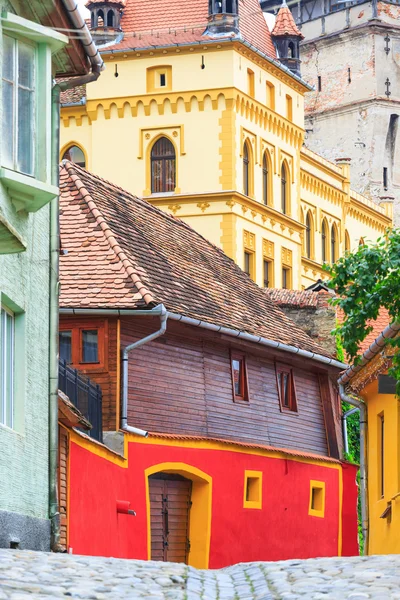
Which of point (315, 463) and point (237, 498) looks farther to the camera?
point (315, 463)

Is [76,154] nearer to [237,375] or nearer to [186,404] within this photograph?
[237,375]

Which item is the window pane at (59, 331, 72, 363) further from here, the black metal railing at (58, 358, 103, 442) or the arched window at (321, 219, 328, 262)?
the arched window at (321, 219, 328, 262)

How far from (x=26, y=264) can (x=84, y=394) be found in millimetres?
5927

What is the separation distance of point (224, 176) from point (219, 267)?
25.9 meters

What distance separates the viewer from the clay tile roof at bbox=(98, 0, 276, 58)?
6069 centimetres

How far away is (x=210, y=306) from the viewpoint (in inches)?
1173

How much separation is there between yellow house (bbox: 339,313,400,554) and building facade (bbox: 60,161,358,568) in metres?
2.24

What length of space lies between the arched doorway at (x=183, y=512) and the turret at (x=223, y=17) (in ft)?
114

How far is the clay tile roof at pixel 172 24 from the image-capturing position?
2389 inches

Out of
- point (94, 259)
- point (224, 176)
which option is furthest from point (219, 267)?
point (224, 176)

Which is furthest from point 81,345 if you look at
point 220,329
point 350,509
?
point 350,509

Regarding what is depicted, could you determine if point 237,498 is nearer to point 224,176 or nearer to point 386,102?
point 224,176

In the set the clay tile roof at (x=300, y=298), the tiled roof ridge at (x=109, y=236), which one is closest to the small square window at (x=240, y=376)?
the tiled roof ridge at (x=109, y=236)

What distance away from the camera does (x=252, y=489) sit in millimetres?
30219
